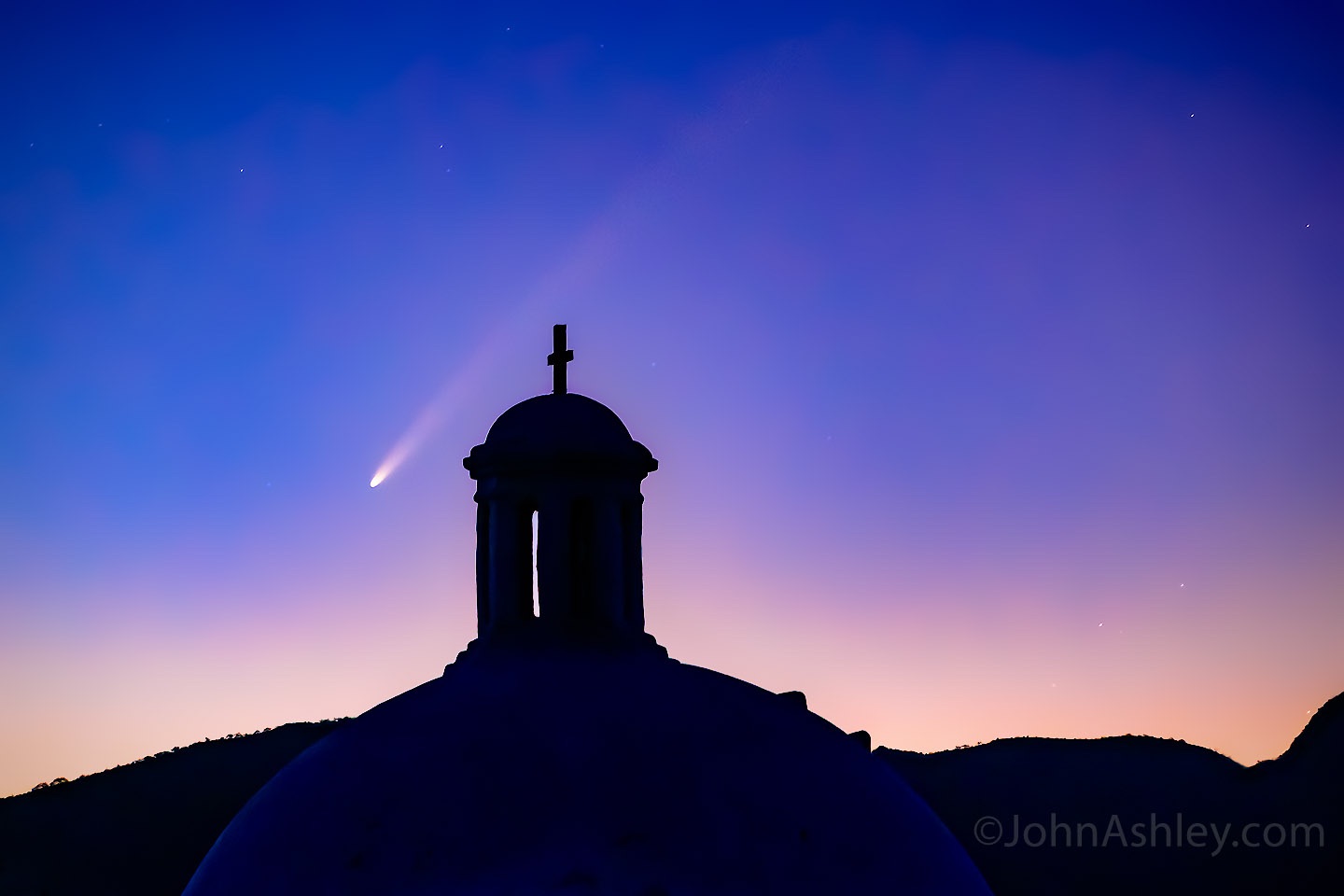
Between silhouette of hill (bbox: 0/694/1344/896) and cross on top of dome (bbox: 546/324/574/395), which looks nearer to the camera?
cross on top of dome (bbox: 546/324/574/395)

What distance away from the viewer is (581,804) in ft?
27.8

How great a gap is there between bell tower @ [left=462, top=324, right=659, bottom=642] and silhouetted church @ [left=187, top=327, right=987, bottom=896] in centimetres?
2

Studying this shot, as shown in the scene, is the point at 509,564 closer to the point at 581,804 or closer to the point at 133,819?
the point at 581,804

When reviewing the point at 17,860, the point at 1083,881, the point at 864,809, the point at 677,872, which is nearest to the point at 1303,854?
the point at 1083,881

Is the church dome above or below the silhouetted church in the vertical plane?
above

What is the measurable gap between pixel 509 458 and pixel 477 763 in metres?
3.32

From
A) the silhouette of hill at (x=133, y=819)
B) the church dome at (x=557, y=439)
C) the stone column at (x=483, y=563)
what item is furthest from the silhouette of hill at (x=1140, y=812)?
the church dome at (x=557, y=439)

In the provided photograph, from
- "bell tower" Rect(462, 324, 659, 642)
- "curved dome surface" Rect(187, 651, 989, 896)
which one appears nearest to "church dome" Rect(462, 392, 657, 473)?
"bell tower" Rect(462, 324, 659, 642)

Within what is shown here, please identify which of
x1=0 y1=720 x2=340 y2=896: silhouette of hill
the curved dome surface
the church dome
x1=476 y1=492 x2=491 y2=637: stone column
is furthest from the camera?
x1=0 y1=720 x2=340 y2=896: silhouette of hill

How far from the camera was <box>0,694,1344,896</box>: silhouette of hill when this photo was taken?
25.0 metres

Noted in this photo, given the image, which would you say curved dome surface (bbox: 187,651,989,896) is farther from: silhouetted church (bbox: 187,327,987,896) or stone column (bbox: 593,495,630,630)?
stone column (bbox: 593,495,630,630)

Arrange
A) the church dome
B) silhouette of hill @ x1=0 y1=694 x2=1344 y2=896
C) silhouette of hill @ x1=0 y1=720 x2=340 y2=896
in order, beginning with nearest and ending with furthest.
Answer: the church dome
silhouette of hill @ x1=0 y1=720 x2=340 y2=896
silhouette of hill @ x1=0 y1=694 x2=1344 y2=896

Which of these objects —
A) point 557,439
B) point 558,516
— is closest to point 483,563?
point 558,516

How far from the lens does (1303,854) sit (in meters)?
31.0
